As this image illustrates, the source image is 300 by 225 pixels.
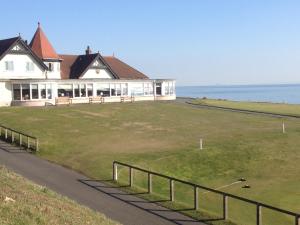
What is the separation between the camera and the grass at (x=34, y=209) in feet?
37.7

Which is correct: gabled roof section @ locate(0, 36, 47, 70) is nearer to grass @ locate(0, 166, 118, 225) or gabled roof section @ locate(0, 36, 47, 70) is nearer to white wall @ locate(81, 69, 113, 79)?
white wall @ locate(81, 69, 113, 79)

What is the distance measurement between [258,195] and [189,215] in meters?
7.71

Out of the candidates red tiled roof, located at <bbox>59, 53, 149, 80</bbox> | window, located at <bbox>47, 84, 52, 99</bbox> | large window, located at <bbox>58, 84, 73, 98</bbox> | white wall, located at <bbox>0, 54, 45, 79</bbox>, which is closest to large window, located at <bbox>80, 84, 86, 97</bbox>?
large window, located at <bbox>58, 84, 73, 98</bbox>

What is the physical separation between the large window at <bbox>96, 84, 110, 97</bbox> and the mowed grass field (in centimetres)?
877

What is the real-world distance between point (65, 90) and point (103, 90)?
6.72 m

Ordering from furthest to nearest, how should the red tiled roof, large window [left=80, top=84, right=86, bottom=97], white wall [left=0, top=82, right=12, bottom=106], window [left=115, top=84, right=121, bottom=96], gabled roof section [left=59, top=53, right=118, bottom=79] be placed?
window [left=115, top=84, right=121, bottom=96] → the red tiled roof → gabled roof section [left=59, top=53, right=118, bottom=79] → large window [left=80, top=84, right=86, bottom=97] → white wall [left=0, top=82, right=12, bottom=106]

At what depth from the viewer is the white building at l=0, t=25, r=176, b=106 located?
56781 millimetres

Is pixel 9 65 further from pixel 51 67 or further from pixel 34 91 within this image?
pixel 51 67

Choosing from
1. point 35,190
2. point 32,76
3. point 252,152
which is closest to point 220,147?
point 252,152

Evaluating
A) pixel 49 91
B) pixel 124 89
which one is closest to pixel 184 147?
pixel 49 91

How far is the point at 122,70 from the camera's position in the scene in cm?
7569

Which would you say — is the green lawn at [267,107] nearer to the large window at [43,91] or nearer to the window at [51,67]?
the window at [51,67]

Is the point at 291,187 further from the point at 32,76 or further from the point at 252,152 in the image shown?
the point at 32,76

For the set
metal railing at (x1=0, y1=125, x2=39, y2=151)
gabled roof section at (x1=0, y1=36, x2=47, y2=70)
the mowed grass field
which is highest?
gabled roof section at (x1=0, y1=36, x2=47, y2=70)
